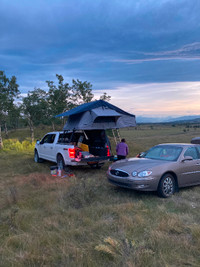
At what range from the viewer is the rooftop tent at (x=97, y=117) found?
9836 millimetres

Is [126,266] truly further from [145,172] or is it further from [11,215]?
[145,172]

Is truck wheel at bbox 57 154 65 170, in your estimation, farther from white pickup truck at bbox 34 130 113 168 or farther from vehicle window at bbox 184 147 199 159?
vehicle window at bbox 184 147 199 159

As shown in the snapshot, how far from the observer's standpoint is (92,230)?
14.8 ft

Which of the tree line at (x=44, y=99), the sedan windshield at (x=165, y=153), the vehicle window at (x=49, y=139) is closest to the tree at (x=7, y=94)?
the tree line at (x=44, y=99)

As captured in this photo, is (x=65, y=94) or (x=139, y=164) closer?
(x=139, y=164)

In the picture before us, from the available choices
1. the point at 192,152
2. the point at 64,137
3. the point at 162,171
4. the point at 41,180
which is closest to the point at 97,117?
the point at 64,137

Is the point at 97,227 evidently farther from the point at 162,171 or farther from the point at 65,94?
A: the point at 65,94

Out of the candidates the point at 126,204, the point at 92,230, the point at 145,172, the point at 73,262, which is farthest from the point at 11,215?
the point at 145,172

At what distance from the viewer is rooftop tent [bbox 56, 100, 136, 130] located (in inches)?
387

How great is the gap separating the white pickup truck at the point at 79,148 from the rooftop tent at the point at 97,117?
0.56 meters

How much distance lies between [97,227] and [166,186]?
2784mm

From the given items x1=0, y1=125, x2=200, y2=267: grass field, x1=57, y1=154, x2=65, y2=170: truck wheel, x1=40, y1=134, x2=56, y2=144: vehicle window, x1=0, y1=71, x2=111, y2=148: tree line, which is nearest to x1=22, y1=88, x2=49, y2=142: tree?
x1=0, y1=71, x2=111, y2=148: tree line

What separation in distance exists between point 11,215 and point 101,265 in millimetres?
2269

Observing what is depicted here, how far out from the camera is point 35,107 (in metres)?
20.3
